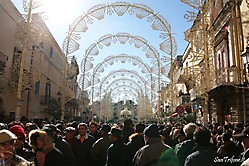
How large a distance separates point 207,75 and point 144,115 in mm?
31644

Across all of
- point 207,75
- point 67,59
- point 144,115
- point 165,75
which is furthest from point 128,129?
point 144,115

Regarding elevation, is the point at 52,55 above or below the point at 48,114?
above

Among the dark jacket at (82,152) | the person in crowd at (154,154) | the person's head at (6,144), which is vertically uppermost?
the person's head at (6,144)

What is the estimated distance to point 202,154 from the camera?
3.89 metres

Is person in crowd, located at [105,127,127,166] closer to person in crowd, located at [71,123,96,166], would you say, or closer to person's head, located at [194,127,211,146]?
person in crowd, located at [71,123,96,166]

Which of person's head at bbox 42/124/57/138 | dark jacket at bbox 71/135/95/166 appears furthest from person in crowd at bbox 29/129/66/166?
dark jacket at bbox 71/135/95/166

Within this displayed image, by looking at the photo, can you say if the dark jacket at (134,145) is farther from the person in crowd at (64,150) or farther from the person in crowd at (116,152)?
the person in crowd at (64,150)

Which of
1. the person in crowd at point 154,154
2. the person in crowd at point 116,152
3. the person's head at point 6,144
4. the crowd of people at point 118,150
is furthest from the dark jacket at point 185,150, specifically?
the person's head at point 6,144

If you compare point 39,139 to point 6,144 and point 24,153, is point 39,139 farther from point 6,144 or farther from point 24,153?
point 6,144

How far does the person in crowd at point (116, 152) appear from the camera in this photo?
532 centimetres

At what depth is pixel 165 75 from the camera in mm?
20844

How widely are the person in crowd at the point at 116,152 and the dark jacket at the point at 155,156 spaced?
2.91ft

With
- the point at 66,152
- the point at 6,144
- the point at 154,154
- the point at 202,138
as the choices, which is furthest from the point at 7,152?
the point at 202,138

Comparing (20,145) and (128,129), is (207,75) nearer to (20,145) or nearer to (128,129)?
(128,129)
